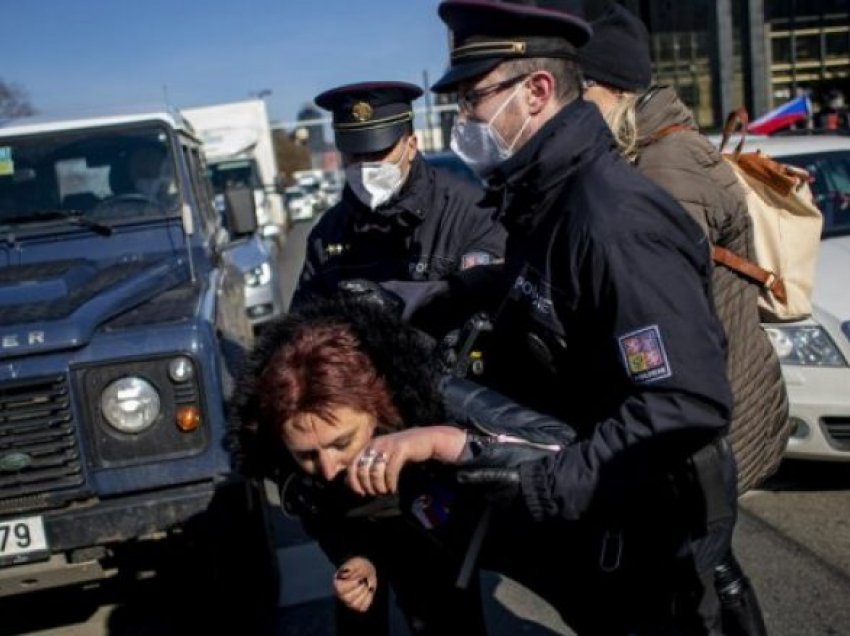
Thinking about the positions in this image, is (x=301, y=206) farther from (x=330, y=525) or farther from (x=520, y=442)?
(x=520, y=442)

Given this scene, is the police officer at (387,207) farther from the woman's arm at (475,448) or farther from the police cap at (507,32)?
the woman's arm at (475,448)

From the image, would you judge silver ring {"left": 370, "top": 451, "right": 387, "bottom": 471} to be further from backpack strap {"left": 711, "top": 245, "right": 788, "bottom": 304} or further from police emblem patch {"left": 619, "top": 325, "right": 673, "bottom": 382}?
backpack strap {"left": 711, "top": 245, "right": 788, "bottom": 304}

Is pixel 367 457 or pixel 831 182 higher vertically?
pixel 367 457

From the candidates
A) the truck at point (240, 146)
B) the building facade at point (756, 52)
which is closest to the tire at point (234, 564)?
the truck at point (240, 146)

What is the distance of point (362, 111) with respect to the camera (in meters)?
3.54

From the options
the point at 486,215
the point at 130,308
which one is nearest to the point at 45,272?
the point at 130,308

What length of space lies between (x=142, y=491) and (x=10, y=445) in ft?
1.57

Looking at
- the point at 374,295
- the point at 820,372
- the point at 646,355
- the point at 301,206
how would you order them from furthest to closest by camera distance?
the point at 301,206 < the point at 820,372 < the point at 374,295 < the point at 646,355

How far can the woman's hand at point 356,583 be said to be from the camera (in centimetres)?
240

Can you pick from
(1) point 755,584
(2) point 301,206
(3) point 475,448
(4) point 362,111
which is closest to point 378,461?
(3) point 475,448

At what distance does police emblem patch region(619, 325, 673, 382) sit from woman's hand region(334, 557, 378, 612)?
0.92 meters

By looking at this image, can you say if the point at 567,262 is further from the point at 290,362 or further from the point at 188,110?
the point at 188,110

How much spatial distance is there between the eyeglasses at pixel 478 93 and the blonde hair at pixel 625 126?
640 mm

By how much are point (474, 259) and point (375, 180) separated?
52 cm
